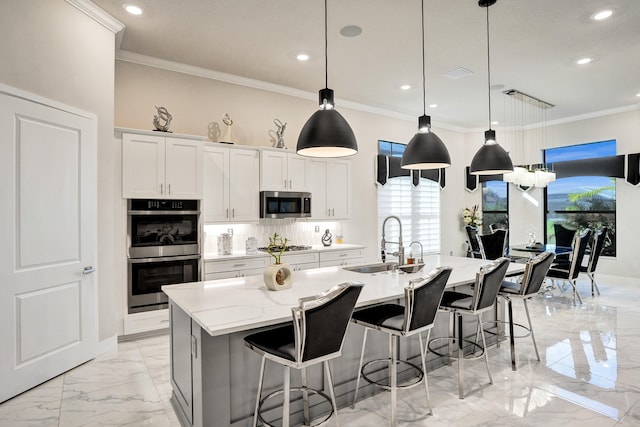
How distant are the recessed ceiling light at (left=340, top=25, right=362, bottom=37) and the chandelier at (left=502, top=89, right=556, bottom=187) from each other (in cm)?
298

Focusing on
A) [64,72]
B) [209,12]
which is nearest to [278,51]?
[209,12]

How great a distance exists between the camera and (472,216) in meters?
7.98

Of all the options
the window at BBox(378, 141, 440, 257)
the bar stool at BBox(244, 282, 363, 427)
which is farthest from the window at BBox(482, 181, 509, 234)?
the bar stool at BBox(244, 282, 363, 427)

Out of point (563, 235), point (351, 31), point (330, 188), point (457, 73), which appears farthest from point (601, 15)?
point (563, 235)

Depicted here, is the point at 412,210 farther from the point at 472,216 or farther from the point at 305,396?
the point at 305,396

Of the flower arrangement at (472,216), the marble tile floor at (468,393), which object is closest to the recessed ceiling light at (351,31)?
the marble tile floor at (468,393)

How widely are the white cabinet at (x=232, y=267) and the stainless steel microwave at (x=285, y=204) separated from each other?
2.12ft

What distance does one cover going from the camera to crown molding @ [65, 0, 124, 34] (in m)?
3.30

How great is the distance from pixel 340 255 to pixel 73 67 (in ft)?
12.7

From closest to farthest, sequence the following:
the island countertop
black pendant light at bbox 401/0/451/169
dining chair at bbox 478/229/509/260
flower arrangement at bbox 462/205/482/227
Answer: the island countertop, black pendant light at bbox 401/0/451/169, dining chair at bbox 478/229/509/260, flower arrangement at bbox 462/205/482/227

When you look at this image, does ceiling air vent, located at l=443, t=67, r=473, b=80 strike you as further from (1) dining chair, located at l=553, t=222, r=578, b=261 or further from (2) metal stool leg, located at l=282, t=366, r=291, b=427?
(2) metal stool leg, located at l=282, t=366, r=291, b=427

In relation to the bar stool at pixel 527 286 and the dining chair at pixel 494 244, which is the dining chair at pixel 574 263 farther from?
the bar stool at pixel 527 286

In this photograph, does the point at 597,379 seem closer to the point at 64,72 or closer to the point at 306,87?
the point at 306,87

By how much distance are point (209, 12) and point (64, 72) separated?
1.39m
